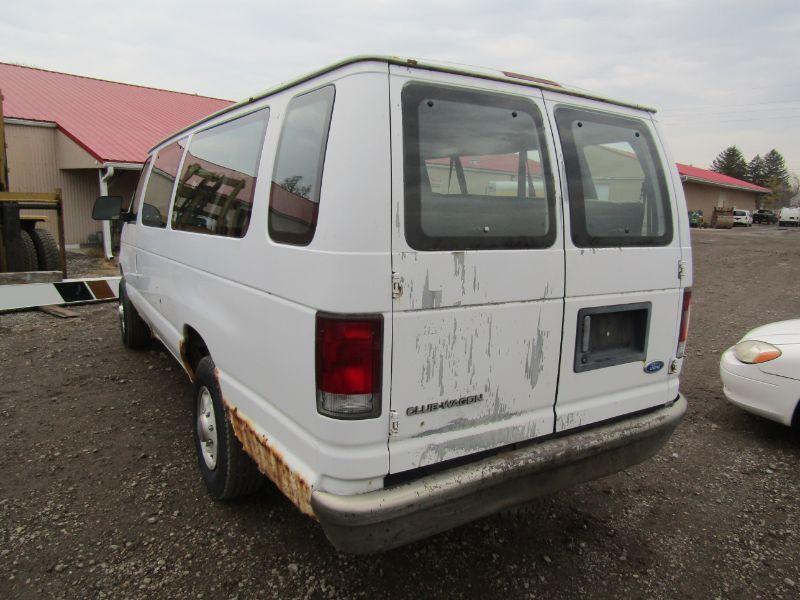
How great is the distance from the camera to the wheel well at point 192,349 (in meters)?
3.32

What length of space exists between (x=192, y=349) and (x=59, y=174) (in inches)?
661

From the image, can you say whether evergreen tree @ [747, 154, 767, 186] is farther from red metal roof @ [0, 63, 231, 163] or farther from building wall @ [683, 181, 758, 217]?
red metal roof @ [0, 63, 231, 163]

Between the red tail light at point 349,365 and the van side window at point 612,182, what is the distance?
3.47 feet

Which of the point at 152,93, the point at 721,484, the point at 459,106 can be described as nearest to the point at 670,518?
the point at 721,484

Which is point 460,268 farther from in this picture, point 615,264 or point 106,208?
point 106,208

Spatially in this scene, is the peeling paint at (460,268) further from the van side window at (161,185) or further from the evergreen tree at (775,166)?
the evergreen tree at (775,166)

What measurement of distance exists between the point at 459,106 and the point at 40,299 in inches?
286

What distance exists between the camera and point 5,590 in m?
2.40

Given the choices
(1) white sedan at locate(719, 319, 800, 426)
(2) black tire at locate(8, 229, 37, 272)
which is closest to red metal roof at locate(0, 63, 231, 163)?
(2) black tire at locate(8, 229, 37, 272)

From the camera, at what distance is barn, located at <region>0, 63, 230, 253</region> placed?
15.7 metres

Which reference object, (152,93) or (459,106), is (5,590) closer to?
(459,106)

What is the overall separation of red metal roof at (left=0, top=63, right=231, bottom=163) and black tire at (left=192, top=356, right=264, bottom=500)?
14145mm

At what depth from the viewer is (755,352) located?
3920mm

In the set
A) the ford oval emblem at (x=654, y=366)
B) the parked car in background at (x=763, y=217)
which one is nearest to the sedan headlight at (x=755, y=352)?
the ford oval emblem at (x=654, y=366)
